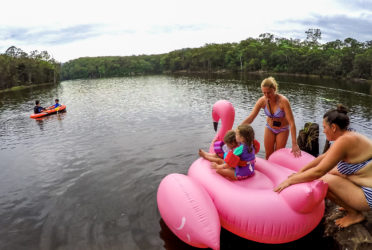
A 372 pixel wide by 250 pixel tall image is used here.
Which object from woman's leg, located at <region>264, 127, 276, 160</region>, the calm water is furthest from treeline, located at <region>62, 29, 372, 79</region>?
woman's leg, located at <region>264, 127, 276, 160</region>

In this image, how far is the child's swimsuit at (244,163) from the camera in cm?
359

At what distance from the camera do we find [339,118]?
2.66 m

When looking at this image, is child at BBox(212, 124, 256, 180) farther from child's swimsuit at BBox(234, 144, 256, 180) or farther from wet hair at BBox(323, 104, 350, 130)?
wet hair at BBox(323, 104, 350, 130)

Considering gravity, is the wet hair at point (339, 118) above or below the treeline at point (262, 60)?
below

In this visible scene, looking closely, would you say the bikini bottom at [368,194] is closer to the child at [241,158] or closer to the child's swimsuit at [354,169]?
the child's swimsuit at [354,169]

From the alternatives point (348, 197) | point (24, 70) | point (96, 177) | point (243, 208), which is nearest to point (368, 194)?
point (348, 197)

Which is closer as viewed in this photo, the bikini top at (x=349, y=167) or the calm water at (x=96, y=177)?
the bikini top at (x=349, y=167)

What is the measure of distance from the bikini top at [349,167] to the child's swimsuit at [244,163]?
3.72 feet

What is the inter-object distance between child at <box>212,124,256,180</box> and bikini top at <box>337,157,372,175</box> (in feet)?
3.75

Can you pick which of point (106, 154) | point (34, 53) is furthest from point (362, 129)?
point (34, 53)

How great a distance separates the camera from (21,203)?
5359mm

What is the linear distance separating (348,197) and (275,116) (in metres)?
2.05

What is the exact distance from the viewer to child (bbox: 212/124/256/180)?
3.52 metres

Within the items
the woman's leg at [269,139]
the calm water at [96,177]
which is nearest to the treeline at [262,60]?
the calm water at [96,177]
